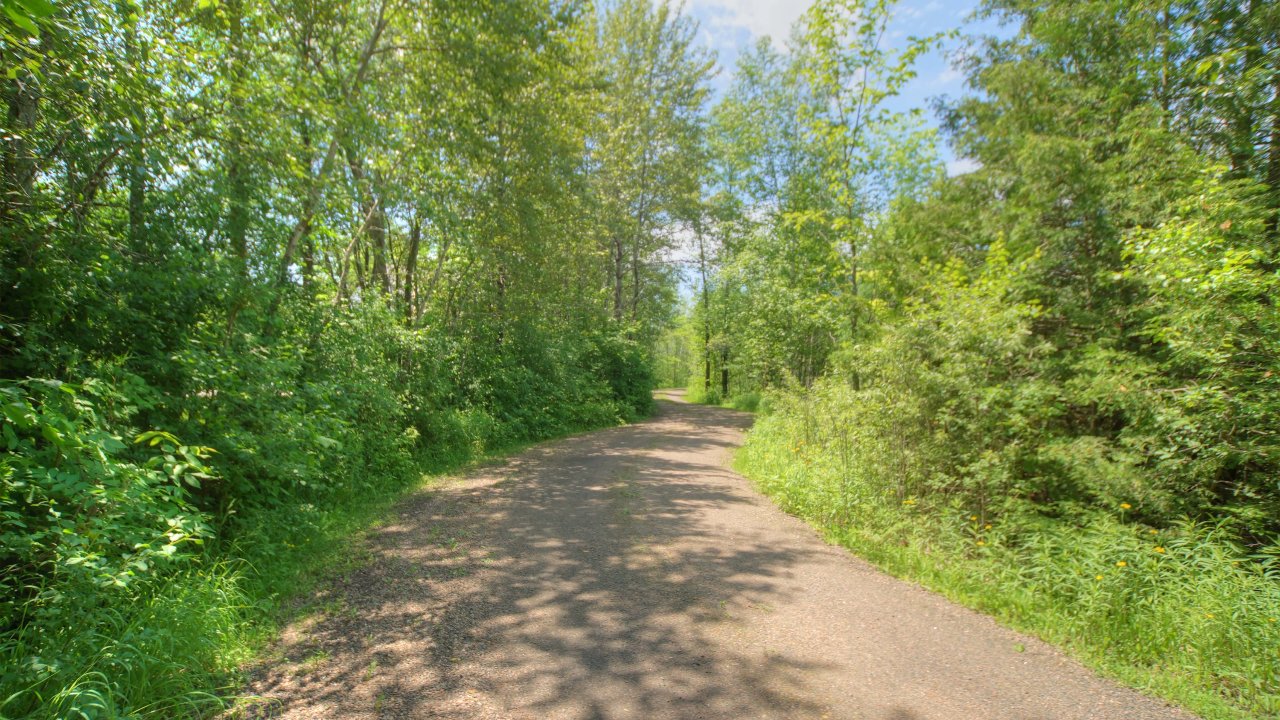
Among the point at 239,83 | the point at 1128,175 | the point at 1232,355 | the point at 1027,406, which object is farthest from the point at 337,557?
the point at 1128,175

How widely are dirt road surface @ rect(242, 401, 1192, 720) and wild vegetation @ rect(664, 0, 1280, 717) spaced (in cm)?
73

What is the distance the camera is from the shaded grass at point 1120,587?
11.3 feet

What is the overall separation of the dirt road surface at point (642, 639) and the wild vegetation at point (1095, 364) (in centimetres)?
73

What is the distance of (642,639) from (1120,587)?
12.3 ft

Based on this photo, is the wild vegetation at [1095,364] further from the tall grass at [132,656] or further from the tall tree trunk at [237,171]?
the tall tree trunk at [237,171]

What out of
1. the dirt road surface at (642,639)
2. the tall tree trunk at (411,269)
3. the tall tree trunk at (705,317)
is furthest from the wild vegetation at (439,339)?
the tall tree trunk at (705,317)

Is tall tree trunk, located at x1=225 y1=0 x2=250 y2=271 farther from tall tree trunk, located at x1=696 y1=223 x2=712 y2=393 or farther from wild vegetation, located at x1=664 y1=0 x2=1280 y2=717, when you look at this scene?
tall tree trunk, located at x1=696 y1=223 x2=712 y2=393

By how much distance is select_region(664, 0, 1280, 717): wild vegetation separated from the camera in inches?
165

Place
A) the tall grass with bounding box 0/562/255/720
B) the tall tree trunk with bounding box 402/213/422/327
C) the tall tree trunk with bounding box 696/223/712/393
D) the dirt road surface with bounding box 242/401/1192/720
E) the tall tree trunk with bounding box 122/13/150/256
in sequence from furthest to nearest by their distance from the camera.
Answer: the tall tree trunk with bounding box 696/223/712/393
the tall tree trunk with bounding box 402/213/422/327
the tall tree trunk with bounding box 122/13/150/256
the dirt road surface with bounding box 242/401/1192/720
the tall grass with bounding box 0/562/255/720

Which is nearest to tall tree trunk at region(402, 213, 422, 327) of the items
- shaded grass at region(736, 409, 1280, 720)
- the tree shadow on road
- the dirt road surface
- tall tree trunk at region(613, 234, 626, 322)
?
the tree shadow on road

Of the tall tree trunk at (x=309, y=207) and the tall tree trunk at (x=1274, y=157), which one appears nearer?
the tall tree trunk at (x=1274, y=157)

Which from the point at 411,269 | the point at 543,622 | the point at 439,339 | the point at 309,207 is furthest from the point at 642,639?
the point at 411,269

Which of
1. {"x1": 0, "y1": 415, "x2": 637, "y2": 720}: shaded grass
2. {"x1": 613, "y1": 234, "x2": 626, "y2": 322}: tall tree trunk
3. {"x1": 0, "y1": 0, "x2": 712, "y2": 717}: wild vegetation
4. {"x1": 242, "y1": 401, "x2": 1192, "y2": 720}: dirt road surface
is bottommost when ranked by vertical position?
{"x1": 242, "y1": 401, "x2": 1192, "y2": 720}: dirt road surface

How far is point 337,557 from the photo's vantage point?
207 inches
